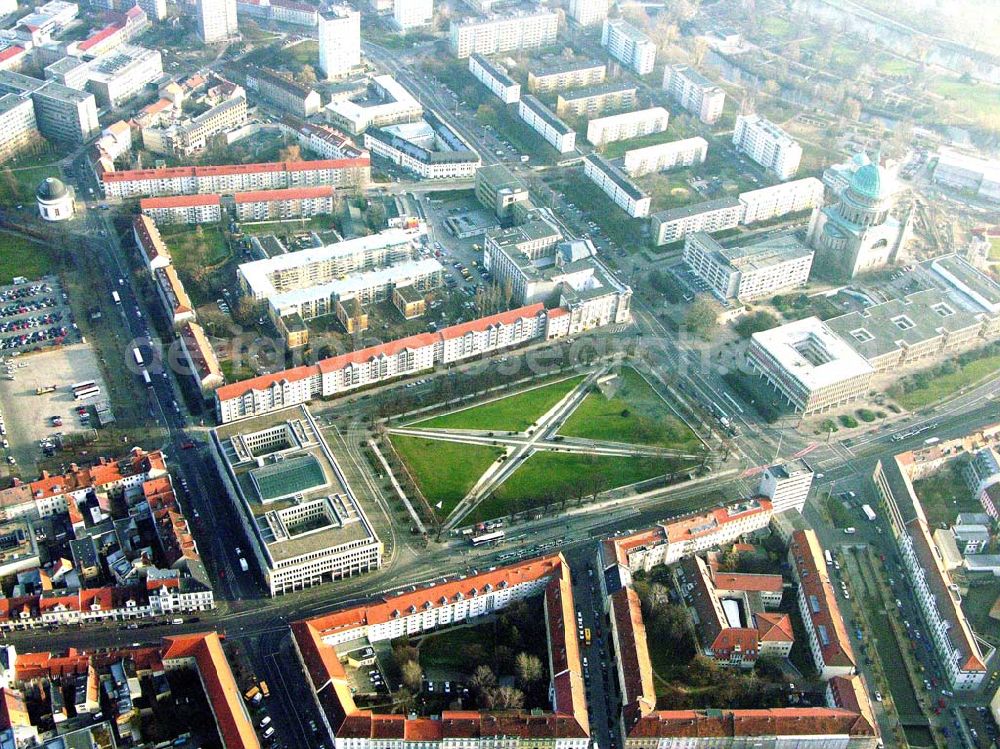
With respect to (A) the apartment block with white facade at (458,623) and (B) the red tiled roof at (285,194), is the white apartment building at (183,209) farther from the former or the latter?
(A) the apartment block with white facade at (458,623)

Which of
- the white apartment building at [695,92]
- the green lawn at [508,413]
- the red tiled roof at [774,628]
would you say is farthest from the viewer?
the white apartment building at [695,92]

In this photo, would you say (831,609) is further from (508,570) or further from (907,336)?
(907,336)

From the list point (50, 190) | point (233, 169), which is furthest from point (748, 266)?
point (50, 190)

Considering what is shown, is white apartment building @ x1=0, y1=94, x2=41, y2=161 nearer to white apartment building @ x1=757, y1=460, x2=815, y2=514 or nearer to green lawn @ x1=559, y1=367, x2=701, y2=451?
green lawn @ x1=559, y1=367, x2=701, y2=451

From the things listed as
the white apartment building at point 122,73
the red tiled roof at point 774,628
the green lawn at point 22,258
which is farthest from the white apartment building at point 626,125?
the red tiled roof at point 774,628

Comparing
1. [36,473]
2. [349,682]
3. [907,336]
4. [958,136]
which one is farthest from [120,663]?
[958,136]

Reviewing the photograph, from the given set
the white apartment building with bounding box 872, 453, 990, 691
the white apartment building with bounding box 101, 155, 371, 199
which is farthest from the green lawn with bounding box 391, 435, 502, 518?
the white apartment building with bounding box 101, 155, 371, 199
